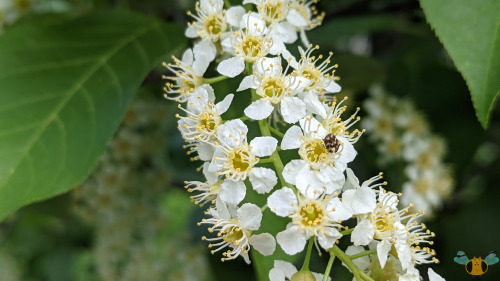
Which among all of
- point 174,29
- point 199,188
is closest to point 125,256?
point 174,29

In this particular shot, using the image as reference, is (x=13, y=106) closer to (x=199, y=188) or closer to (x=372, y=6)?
(x=199, y=188)

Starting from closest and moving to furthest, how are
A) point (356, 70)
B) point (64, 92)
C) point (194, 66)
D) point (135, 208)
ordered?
point (194, 66), point (64, 92), point (356, 70), point (135, 208)

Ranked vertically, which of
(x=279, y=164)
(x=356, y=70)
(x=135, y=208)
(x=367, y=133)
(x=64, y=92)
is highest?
(x=279, y=164)

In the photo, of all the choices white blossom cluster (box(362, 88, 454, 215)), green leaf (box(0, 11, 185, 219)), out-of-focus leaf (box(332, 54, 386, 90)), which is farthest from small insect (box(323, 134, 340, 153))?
white blossom cluster (box(362, 88, 454, 215))

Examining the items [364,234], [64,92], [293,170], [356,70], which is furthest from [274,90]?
[356,70]

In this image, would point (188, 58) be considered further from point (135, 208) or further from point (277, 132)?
point (135, 208)

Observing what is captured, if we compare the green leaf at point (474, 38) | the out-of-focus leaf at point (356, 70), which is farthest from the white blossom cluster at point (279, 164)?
the out-of-focus leaf at point (356, 70)
